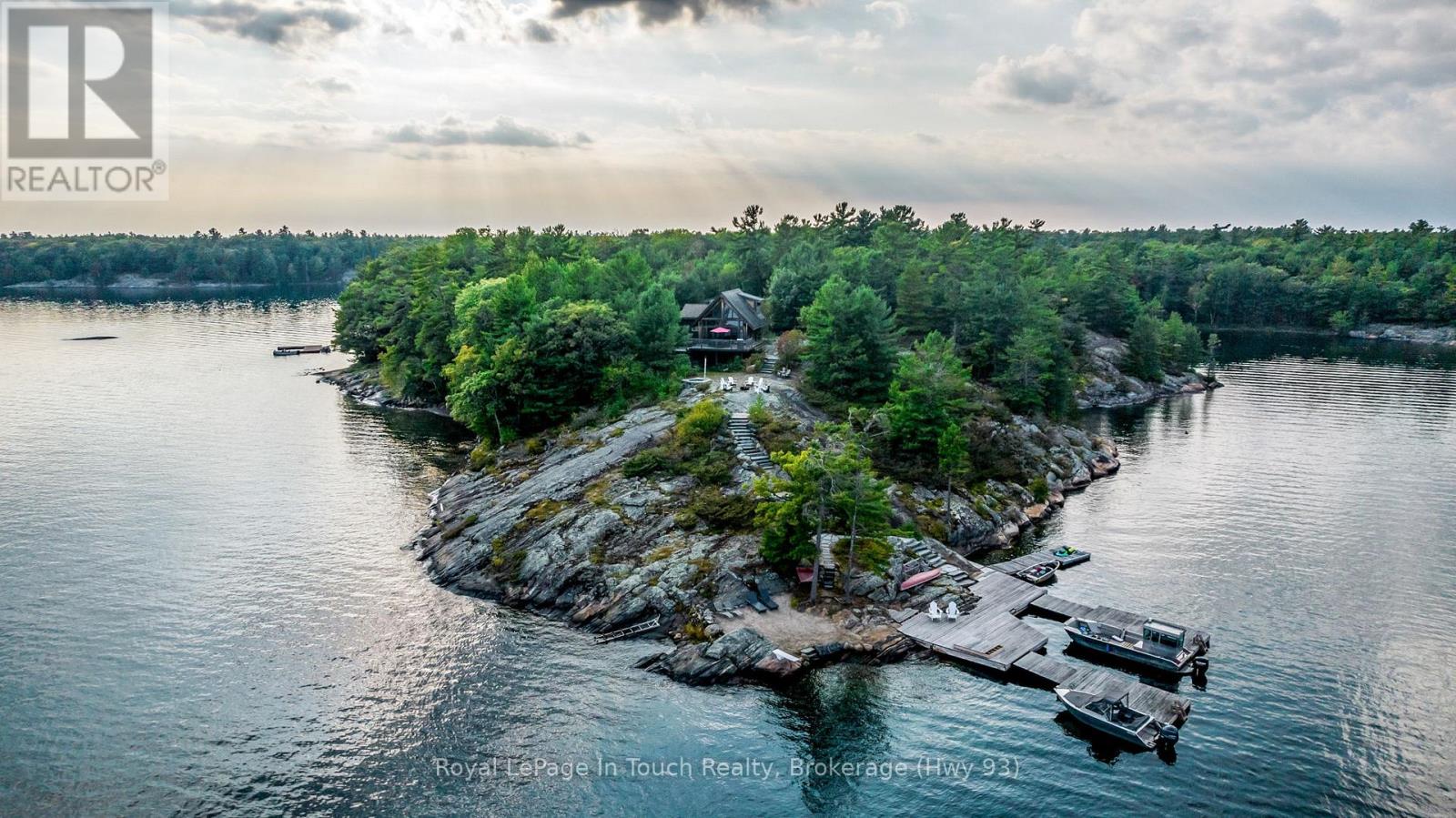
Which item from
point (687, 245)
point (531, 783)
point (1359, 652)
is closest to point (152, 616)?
point (531, 783)

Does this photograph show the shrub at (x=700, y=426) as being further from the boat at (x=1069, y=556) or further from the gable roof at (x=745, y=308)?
the gable roof at (x=745, y=308)

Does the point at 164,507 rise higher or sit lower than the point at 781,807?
higher

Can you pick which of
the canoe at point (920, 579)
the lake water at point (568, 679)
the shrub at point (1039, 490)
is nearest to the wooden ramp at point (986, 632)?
the lake water at point (568, 679)

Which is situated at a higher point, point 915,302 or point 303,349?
point 915,302

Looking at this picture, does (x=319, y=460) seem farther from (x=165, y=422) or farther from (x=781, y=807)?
(x=781, y=807)

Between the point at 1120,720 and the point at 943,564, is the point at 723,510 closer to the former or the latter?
the point at 943,564

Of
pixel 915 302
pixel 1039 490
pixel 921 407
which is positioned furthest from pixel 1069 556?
pixel 915 302
